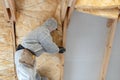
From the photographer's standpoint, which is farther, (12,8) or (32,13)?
(32,13)

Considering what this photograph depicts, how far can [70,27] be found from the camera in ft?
11.1

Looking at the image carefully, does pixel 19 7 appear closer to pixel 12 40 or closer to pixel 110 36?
pixel 12 40

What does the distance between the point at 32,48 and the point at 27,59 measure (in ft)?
0.61

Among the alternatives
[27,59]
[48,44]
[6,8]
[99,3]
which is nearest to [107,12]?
[99,3]

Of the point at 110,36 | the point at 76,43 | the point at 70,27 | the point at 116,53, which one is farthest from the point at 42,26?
the point at 116,53

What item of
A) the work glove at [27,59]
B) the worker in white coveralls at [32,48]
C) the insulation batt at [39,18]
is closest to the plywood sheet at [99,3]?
the insulation batt at [39,18]

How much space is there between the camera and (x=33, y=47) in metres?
2.73

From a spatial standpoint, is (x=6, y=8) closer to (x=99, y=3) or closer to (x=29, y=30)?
(x=29, y=30)

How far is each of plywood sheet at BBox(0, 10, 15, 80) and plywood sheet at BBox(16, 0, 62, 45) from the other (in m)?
0.17

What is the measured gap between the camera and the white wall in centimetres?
341

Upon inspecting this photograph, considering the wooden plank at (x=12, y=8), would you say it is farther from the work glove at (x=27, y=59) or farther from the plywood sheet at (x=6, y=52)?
the work glove at (x=27, y=59)

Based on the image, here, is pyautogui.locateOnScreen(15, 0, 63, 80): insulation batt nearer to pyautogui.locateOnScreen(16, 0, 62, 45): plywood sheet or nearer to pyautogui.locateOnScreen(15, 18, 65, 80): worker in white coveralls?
pyautogui.locateOnScreen(16, 0, 62, 45): plywood sheet

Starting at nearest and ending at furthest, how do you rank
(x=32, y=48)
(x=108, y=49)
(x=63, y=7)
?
1. (x=32, y=48)
2. (x=63, y=7)
3. (x=108, y=49)

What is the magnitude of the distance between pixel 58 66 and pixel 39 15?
3.11 feet
